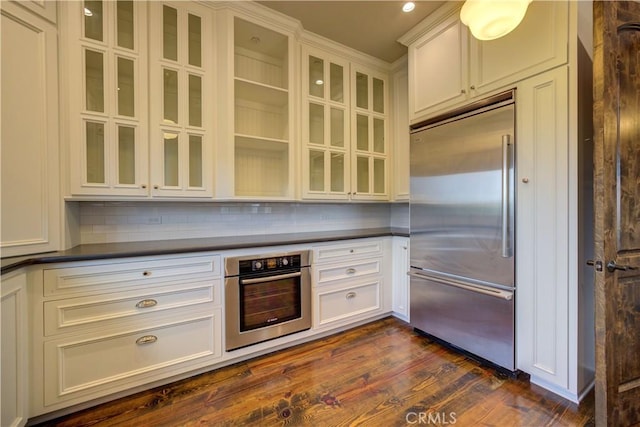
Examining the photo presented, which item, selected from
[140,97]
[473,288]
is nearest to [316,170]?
[140,97]

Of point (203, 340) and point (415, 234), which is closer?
point (203, 340)

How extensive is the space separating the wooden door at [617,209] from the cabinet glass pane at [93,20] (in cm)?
284

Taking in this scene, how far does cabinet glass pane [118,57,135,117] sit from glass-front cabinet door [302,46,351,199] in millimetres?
1305

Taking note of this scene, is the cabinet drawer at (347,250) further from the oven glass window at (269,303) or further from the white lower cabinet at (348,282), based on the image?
the oven glass window at (269,303)

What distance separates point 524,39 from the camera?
1.72 meters

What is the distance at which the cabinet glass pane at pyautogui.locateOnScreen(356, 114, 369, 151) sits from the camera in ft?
9.32

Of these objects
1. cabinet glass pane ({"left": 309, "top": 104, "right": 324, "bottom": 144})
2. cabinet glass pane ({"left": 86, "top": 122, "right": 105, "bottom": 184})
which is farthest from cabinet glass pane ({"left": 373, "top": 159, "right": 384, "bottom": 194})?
cabinet glass pane ({"left": 86, "top": 122, "right": 105, "bottom": 184})

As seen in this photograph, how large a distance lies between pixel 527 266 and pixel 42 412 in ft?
9.64

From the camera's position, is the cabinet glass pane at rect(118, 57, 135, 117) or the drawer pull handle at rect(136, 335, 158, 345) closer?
the drawer pull handle at rect(136, 335, 158, 345)

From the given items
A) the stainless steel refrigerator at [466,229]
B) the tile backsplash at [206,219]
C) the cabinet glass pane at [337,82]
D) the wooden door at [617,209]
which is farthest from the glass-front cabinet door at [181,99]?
the wooden door at [617,209]

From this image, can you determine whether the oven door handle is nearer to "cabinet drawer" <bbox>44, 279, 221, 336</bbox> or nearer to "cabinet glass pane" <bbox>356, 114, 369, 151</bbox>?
"cabinet drawer" <bbox>44, 279, 221, 336</bbox>

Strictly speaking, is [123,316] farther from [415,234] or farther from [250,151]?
[415,234]

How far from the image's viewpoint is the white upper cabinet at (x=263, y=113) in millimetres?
2328

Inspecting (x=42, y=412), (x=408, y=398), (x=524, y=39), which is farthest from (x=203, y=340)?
(x=524, y=39)
